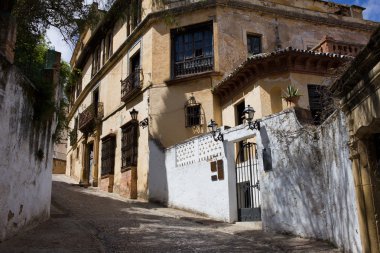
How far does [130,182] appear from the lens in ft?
54.7

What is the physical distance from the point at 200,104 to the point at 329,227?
9262 millimetres

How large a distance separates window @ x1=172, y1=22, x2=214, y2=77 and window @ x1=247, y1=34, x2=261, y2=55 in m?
1.70

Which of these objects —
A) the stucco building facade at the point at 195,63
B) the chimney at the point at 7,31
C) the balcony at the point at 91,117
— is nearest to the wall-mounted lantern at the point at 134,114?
the stucco building facade at the point at 195,63

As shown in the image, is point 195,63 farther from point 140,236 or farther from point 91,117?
point 140,236

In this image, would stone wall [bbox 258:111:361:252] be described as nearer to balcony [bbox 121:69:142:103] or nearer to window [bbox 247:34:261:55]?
window [bbox 247:34:261:55]

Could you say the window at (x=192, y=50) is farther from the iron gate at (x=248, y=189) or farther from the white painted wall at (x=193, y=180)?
the iron gate at (x=248, y=189)

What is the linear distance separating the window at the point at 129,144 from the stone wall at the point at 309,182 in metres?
8.23

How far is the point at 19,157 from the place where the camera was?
7773 millimetres

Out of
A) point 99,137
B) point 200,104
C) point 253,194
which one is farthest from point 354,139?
point 99,137

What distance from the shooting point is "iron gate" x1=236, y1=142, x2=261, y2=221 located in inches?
412

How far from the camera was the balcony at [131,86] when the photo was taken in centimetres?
1738

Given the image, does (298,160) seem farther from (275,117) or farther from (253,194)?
(253,194)

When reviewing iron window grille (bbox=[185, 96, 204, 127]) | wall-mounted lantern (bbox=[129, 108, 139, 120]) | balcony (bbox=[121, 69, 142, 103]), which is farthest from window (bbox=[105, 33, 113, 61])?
iron window grille (bbox=[185, 96, 204, 127])

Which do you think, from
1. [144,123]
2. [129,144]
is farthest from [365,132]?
[129,144]
